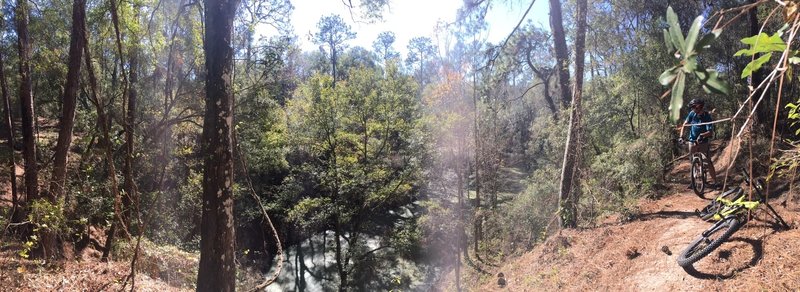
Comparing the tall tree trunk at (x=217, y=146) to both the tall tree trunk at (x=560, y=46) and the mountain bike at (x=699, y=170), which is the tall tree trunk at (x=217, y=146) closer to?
the mountain bike at (x=699, y=170)

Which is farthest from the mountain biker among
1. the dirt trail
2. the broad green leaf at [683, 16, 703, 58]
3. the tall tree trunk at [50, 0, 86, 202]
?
the tall tree trunk at [50, 0, 86, 202]

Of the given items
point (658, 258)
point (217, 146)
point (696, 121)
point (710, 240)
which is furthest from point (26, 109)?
point (696, 121)

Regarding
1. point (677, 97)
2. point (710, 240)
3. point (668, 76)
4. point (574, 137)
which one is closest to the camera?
point (677, 97)

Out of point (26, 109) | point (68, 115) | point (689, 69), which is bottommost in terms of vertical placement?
point (689, 69)

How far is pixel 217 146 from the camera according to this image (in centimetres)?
423

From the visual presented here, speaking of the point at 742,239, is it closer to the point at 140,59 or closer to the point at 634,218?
the point at 634,218

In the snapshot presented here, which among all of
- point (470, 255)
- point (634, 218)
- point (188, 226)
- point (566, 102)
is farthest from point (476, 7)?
point (470, 255)

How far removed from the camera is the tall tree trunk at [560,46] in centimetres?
941

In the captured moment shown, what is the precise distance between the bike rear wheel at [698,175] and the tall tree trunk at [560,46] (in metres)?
3.12

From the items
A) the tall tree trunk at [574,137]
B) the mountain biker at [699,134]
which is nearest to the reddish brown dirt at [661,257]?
the tall tree trunk at [574,137]

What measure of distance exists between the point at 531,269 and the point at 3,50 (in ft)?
40.5

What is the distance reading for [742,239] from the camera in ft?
15.7

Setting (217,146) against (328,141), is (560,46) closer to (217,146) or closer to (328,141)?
(217,146)

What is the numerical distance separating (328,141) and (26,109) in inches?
382
